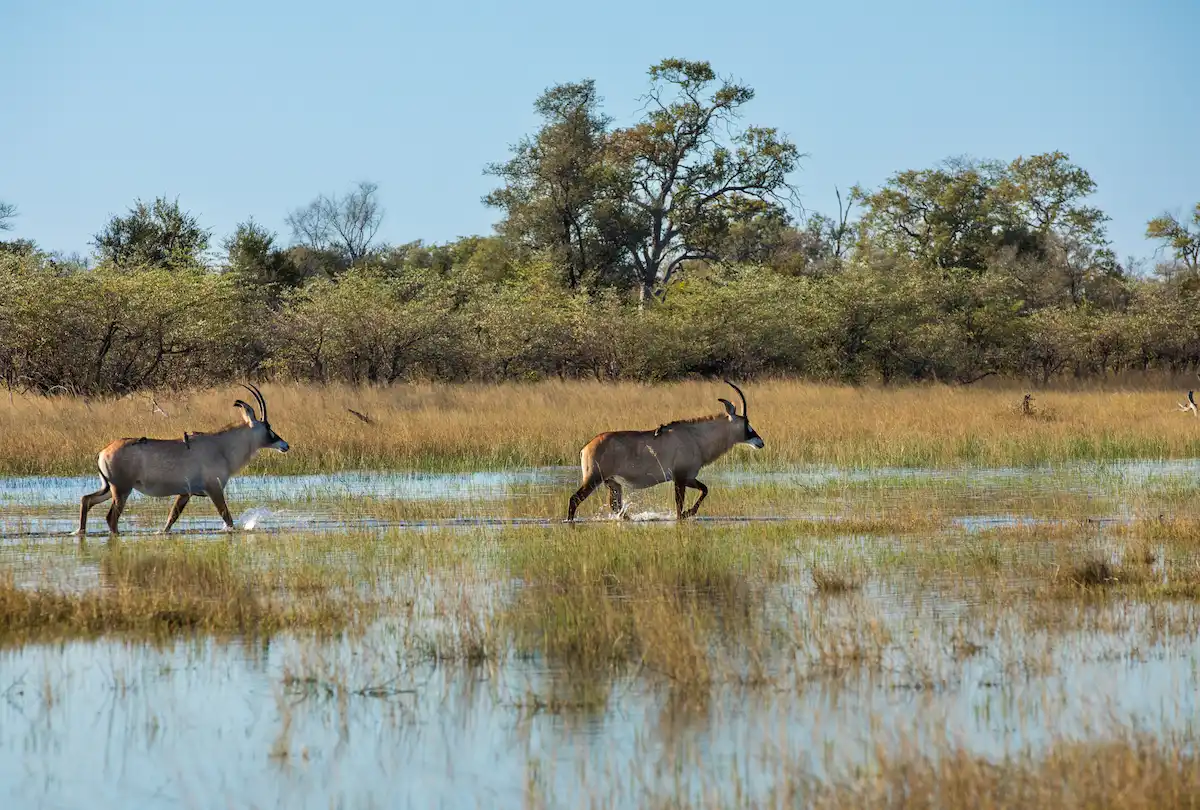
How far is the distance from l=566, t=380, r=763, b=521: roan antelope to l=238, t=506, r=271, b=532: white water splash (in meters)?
2.89

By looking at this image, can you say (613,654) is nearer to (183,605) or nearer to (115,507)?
(183,605)

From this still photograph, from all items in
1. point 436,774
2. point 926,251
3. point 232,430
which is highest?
point 926,251

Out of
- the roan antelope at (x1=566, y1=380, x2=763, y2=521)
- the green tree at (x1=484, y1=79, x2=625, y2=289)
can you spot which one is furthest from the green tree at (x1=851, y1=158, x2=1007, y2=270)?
the roan antelope at (x1=566, y1=380, x2=763, y2=521)

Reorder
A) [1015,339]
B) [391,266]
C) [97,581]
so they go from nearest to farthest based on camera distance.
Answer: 1. [97,581]
2. [1015,339]
3. [391,266]

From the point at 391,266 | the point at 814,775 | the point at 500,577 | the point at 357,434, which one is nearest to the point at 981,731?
the point at 814,775

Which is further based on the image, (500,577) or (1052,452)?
(1052,452)

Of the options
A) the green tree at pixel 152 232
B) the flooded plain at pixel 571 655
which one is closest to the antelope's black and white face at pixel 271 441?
the flooded plain at pixel 571 655

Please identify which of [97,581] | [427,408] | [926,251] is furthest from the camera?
[926,251]

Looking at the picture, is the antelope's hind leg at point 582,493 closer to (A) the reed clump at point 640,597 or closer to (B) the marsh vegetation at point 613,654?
(B) the marsh vegetation at point 613,654

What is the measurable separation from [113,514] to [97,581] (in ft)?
10.3

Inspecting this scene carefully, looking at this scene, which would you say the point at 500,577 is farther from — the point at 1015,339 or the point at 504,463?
the point at 1015,339

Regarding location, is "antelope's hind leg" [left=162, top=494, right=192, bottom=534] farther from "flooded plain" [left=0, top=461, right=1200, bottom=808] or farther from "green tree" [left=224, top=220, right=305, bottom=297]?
"green tree" [left=224, top=220, right=305, bottom=297]

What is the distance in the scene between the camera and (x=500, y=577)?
1054 cm

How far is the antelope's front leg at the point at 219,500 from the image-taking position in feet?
43.7
